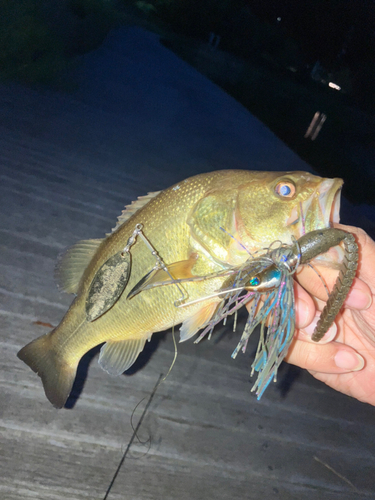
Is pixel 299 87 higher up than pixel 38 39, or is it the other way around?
pixel 299 87

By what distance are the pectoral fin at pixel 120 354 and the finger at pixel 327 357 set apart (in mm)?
888

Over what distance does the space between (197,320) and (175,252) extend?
0.36 m

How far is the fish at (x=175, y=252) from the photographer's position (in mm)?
1215

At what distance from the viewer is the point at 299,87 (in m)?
31.4

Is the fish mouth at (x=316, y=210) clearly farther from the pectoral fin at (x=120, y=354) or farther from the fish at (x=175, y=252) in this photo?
the pectoral fin at (x=120, y=354)

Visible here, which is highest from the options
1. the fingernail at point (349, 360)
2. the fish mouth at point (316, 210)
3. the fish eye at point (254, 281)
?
the fish mouth at point (316, 210)

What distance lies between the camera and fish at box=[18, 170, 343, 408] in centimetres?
121

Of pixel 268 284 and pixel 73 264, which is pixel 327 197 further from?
pixel 73 264

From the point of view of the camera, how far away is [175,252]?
4.50 ft

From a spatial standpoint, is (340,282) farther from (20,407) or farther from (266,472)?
(20,407)

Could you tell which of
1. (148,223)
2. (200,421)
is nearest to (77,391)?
(200,421)

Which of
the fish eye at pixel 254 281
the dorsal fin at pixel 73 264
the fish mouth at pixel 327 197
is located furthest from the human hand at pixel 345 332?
the dorsal fin at pixel 73 264

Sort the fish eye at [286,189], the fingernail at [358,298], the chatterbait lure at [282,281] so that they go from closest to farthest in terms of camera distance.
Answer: the chatterbait lure at [282,281] → the fish eye at [286,189] → the fingernail at [358,298]

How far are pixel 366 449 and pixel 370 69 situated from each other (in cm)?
5114
